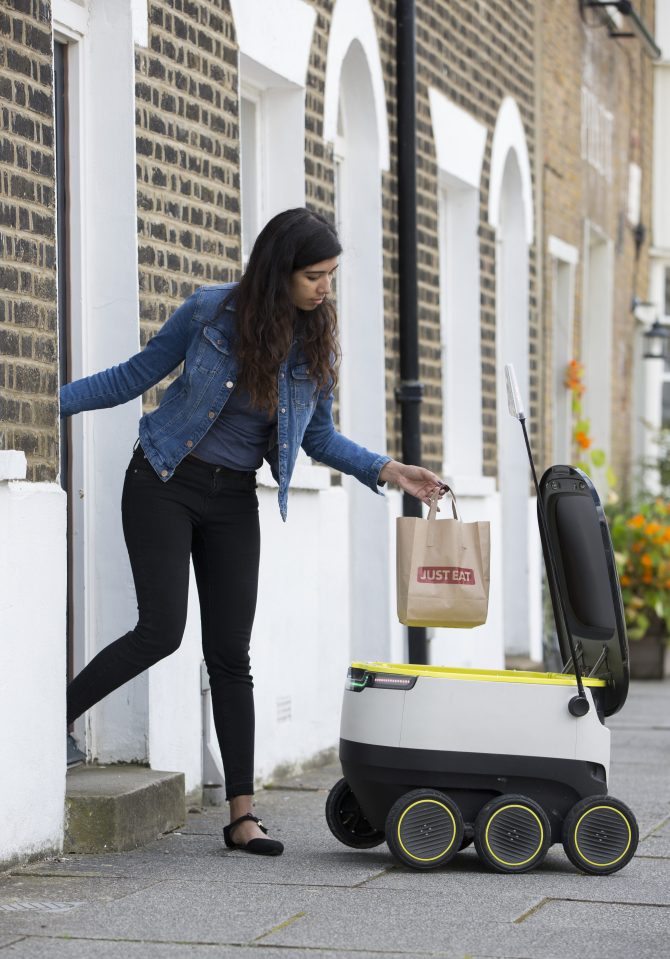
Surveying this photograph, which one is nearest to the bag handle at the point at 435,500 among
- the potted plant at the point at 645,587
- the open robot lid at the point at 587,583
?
the open robot lid at the point at 587,583

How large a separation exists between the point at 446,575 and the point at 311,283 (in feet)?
2.98

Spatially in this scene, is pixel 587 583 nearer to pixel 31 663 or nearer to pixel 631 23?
pixel 31 663

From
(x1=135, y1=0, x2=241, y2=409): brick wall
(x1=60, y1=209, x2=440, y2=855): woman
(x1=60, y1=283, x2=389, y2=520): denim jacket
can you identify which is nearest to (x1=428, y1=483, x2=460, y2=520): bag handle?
(x1=60, y1=209, x2=440, y2=855): woman

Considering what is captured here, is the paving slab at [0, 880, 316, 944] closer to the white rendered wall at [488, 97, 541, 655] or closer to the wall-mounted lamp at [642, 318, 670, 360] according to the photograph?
the white rendered wall at [488, 97, 541, 655]

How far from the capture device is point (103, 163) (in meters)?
6.04

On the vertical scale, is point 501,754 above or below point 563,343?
below

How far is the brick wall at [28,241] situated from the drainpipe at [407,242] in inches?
134

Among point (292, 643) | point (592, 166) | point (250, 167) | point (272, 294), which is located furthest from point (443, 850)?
point (592, 166)

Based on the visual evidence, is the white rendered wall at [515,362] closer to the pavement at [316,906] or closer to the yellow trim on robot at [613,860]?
the pavement at [316,906]

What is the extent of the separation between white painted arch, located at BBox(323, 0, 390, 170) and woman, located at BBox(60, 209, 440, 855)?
2.93 metres

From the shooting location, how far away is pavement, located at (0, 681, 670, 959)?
4.12 metres

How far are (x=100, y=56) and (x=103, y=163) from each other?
14.4 inches

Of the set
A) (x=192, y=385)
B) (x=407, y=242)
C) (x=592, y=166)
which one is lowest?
(x=192, y=385)

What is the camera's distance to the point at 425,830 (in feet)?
16.4
